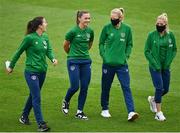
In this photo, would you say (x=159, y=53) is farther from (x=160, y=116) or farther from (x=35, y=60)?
(x=35, y=60)

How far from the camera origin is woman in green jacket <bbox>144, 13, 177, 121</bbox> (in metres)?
14.3

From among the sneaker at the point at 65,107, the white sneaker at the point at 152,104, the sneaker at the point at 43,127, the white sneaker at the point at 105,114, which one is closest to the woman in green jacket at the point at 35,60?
the sneaker at the point at 43,127

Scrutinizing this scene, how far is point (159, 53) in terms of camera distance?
14344 mm

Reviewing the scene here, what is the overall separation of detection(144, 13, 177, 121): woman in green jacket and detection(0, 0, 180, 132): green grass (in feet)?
2.23

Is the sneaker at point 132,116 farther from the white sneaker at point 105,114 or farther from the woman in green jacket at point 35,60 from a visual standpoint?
the woman in green jacket at point 35,60

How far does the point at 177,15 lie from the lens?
80.5ft

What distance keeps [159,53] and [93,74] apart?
415cm

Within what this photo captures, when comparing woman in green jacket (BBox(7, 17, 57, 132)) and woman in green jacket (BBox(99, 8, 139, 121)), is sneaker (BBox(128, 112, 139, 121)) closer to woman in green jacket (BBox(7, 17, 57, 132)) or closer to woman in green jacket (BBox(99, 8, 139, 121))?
woman in green jacket (BBox(99, 8, 139, 121))

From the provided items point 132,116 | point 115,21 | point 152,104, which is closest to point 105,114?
point 132,116

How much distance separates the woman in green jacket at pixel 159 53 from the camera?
46.8 ft

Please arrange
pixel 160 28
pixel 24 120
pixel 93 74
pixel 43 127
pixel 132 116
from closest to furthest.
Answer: pixel 43 127, pixel 24 120, pixel 132 116, pixel 160 28, pixel 93 74

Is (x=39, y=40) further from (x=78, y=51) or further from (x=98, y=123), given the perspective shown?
(x=98, y=123)

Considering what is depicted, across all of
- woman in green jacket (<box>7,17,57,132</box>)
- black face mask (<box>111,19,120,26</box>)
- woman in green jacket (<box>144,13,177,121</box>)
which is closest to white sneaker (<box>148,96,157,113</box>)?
woman in green jacket (<box>144,13,177,121</box>)

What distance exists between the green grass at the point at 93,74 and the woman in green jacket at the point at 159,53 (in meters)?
0.68
